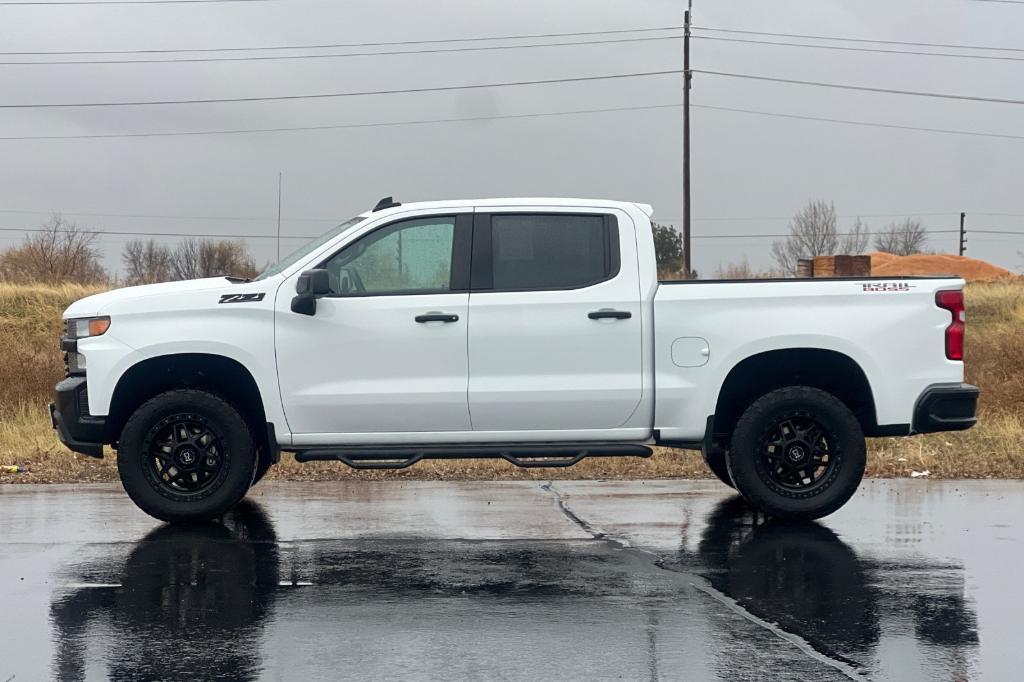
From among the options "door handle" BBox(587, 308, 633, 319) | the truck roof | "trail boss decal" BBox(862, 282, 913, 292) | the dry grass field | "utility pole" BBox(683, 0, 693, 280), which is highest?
"utility pole" BBox(683, 0, 693, 280)

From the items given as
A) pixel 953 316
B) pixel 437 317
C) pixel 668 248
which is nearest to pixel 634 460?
pixel 953 316

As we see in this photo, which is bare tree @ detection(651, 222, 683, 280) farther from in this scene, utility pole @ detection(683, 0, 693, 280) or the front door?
the front door

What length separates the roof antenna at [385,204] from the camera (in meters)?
9.57

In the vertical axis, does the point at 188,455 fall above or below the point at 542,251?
below

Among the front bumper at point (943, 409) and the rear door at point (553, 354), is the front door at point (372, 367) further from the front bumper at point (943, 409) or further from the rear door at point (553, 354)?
the front bumper at point (943, 409)

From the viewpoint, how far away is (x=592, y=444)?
9.33 m

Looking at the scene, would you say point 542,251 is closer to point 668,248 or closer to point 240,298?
point 240,298

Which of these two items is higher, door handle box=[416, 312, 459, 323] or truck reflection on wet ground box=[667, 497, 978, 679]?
door handle box=[416, 312, 459, 323]

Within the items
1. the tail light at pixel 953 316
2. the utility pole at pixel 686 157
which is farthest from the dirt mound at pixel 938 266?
the tail light at pixel 953 316

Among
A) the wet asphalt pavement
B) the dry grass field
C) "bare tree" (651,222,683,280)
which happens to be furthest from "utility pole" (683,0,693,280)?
the wet asphalt pavement

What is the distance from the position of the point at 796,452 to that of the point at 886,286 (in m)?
1.32

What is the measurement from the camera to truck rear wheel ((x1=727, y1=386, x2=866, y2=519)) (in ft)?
30.4

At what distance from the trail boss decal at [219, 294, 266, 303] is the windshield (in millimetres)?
187

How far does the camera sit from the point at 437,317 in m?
9.13
